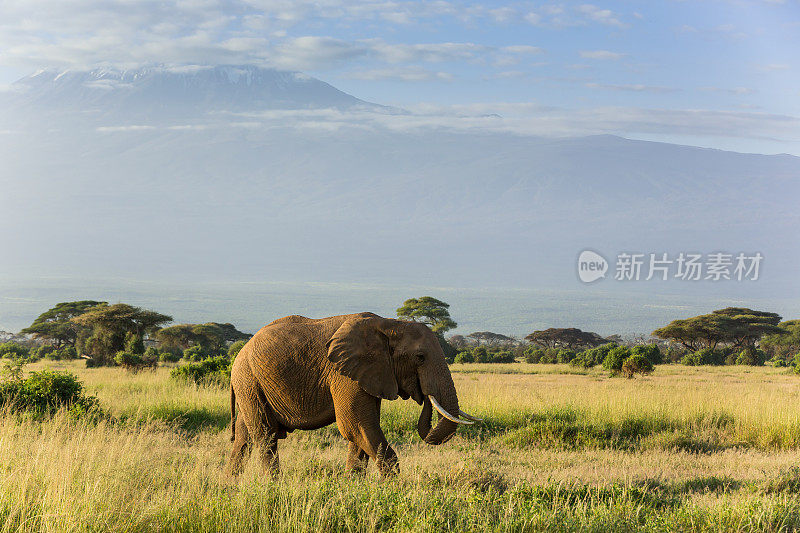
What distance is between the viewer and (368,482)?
7223 mm

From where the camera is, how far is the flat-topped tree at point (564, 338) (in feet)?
201

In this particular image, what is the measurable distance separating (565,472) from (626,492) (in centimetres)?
125

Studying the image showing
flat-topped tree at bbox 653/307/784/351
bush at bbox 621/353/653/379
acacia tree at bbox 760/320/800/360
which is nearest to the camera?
bush at bbox 621/353/653/379

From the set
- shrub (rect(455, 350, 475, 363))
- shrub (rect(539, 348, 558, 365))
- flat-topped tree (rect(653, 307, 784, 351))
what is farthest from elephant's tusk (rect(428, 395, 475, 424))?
flat-topped tree (rect(653, 307, 784, 351))

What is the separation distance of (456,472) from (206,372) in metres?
13.1

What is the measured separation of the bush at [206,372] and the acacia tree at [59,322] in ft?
110

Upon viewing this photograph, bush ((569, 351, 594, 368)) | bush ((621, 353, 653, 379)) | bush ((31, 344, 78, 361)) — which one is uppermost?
bush ((621, 353, 653, 379))

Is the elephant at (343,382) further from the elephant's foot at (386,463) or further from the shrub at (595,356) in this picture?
the shrub at (595,356)

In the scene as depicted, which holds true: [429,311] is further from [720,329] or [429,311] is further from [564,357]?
[720,329]

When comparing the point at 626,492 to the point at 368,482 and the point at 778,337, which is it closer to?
the point at 368,482

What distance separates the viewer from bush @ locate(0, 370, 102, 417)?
43.1ft

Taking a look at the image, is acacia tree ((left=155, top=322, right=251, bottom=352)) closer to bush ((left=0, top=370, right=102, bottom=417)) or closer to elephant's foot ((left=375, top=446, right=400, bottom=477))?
bush ((left=0, top=370, right=102, bottom=417))

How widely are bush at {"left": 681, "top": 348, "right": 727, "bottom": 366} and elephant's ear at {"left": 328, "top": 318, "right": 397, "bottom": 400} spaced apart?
38.5 meters

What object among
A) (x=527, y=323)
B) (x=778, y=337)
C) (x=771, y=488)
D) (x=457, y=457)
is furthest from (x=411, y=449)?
(x=527, y=323)
